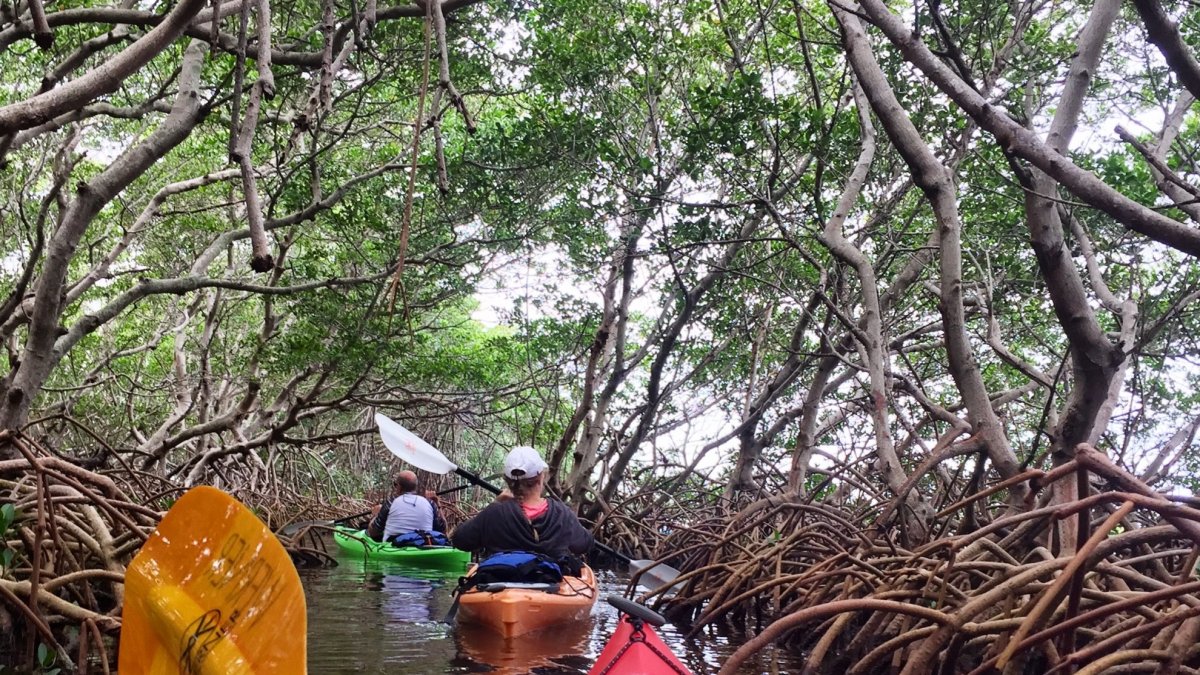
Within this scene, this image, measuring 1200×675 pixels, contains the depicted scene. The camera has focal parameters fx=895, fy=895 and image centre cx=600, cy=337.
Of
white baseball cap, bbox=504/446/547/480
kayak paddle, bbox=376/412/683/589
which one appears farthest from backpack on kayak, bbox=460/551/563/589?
kayak paddle, bbox=376/412/683/589

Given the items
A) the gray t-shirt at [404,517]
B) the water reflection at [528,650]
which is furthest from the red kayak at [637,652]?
the gray t-shirt at [404,517]

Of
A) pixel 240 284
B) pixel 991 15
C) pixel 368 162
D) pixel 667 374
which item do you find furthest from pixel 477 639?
pixel 667 374

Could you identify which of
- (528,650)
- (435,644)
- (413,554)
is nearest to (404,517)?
(413,554)

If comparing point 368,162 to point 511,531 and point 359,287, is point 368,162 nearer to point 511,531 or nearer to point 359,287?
point 359,287

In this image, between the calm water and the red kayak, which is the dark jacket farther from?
the red kayak

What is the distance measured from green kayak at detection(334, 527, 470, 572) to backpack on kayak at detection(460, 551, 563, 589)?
11.2 ft

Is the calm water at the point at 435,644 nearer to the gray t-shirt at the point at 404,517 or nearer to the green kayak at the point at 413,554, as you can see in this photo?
the green kayak at the point at 413,554

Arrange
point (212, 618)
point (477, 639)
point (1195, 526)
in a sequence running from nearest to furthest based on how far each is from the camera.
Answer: point (212, 618) < point (1195, 526) < point (477, 639)

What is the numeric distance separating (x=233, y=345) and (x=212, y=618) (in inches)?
482

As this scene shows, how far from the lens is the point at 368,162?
9.45 m

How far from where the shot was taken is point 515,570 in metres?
5.45

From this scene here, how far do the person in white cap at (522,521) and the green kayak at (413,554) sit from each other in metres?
3.31

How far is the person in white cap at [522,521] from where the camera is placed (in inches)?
214

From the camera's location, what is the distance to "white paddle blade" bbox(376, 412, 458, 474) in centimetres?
750
